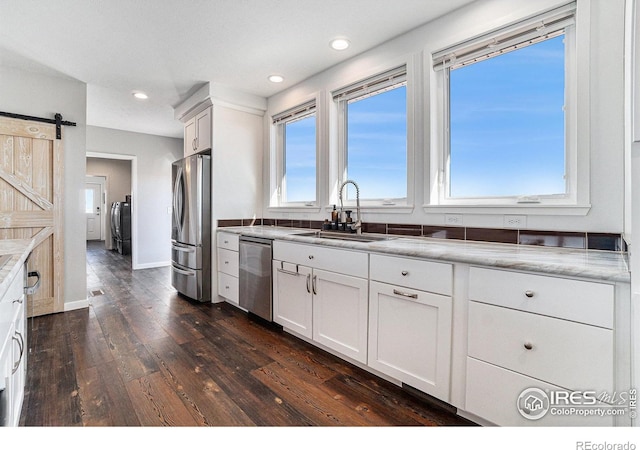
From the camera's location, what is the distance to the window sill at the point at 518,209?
68.1 inches

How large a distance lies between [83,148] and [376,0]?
10.8 feet

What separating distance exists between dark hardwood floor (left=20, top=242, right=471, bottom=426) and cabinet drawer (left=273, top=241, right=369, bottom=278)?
2.19 feet

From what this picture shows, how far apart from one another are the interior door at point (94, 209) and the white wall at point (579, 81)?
1084 cm

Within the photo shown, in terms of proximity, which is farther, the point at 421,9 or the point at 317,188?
the point at 317,188

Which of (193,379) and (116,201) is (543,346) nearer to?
(193,379)

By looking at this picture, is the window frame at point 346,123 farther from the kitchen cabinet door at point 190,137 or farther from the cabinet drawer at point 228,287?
the kitchen cabinet door at point 190,137

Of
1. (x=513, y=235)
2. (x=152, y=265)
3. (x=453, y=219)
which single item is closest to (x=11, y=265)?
(x=453, y=219)

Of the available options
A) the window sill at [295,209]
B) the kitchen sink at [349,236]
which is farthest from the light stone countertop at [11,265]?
the window sill at [295,209]

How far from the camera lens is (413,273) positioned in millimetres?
1764

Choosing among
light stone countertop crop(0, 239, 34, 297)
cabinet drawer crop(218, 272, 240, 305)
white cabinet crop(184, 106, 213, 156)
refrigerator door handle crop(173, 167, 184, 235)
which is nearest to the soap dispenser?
cabinet drawer crop(218, 272, 240, 305)

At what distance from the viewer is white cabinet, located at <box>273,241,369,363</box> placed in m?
2.06
